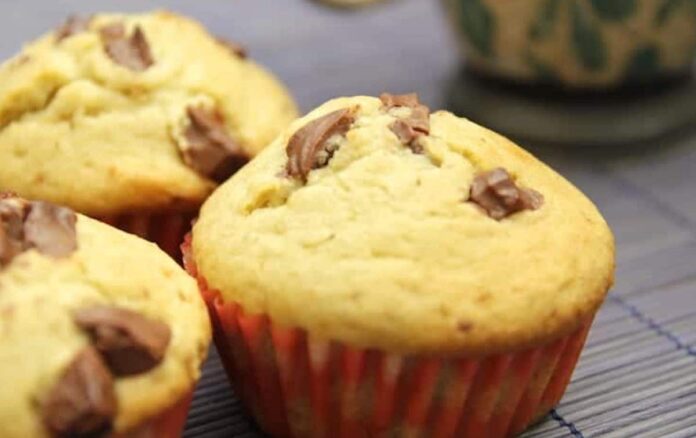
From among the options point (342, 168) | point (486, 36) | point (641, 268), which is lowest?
point (641, 268)

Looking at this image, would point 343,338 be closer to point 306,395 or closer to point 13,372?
point 306,395

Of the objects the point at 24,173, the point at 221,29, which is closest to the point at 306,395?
the point at 24,173

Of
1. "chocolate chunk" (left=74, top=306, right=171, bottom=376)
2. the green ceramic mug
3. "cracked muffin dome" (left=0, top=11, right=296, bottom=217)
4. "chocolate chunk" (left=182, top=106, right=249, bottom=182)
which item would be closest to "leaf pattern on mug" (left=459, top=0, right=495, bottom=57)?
the green ceramic mug

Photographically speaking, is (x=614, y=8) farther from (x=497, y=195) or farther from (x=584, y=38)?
(x=497, y=195)

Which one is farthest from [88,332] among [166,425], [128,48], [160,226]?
[128,48]

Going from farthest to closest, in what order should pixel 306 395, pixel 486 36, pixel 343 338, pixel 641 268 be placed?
pixel 486 36 → pixel 641 268 → pixel 306 395 → pixel 343 338

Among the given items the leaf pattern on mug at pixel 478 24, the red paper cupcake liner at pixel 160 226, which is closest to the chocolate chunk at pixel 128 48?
the red paper cupcake liner at pixel 160 226
